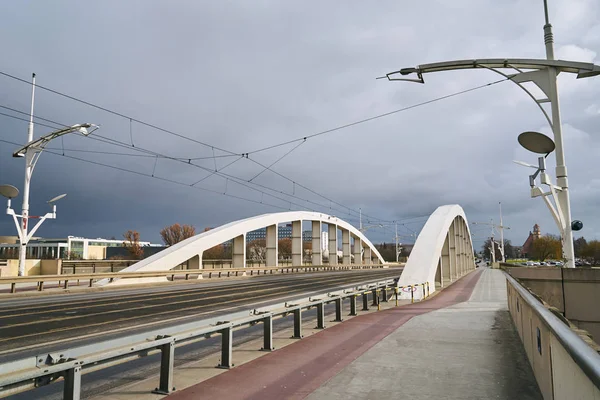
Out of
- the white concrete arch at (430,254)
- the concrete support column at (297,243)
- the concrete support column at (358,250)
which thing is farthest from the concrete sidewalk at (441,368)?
the concrete support column at (358,250)

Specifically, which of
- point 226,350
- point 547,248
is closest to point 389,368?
point 226,350

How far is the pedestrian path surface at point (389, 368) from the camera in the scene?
5445 millimetres

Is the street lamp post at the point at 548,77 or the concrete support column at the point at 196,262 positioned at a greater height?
the street lamp post at the point at 548,77

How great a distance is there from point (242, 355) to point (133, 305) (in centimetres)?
959

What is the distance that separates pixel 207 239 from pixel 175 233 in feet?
248

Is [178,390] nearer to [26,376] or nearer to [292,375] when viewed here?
[292,375]

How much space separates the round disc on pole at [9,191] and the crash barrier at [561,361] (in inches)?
1170

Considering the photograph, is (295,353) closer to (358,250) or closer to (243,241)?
A: (243,241)

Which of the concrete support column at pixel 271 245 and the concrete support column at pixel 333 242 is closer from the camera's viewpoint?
the concrete support column at pixel 271 245

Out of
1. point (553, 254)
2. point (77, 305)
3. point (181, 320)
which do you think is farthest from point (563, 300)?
point (553, 254)

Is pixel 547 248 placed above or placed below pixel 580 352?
above

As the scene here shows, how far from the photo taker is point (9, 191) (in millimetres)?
26406

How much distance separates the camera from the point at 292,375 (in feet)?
20.5

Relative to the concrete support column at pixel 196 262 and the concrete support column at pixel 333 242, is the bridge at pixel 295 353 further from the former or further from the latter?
the concrete support column at pixel 333 242
